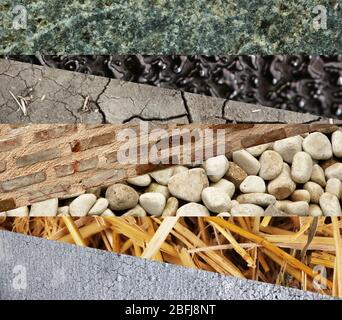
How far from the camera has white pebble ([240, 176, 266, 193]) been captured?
4.76 feet

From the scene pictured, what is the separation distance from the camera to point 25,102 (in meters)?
1.49

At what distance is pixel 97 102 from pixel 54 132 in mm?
101

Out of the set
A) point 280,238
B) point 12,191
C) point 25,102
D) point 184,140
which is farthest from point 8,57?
point 280,238

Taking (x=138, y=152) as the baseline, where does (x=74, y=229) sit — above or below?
below

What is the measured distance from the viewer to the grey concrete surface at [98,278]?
1461 mm

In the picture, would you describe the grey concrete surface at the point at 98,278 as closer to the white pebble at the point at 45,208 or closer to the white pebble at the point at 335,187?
the white pebble at the point at 45,208

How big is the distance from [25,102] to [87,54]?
0.15 meters

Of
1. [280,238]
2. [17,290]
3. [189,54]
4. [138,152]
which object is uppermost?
[189,54]

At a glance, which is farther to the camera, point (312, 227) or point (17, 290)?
point (17, 290)

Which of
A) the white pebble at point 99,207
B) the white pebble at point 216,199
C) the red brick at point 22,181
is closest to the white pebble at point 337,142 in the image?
the white pebble at point 216,199

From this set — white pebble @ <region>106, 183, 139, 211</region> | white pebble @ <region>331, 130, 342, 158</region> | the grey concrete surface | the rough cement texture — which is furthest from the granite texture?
the grey concrete surface

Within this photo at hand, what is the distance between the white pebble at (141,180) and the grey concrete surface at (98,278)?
14cm

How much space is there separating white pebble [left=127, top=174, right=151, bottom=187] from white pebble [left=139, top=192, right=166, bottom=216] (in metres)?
0.02

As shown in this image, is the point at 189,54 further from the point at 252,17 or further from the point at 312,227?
the point at 312,227
